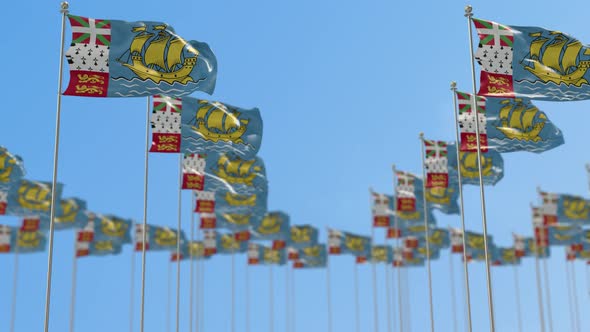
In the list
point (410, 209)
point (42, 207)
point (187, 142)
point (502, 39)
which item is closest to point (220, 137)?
point (187, 142)

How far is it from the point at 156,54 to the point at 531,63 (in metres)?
9.11

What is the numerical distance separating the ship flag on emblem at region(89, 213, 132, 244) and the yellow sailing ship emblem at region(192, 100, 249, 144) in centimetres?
2729

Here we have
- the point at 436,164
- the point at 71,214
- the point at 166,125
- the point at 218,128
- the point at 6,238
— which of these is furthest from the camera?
the point at 6,238

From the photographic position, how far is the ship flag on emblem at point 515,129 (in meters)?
26.8

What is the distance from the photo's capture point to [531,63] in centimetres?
2312

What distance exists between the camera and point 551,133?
2711cm

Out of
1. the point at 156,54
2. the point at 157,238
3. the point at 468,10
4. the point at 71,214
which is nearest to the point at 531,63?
the point at 468,10

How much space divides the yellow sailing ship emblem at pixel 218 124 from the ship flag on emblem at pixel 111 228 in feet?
89.5

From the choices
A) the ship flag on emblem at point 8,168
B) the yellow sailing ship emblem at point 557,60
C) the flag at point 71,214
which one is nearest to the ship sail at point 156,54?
the yellow sailing ship emblem at point 557,60

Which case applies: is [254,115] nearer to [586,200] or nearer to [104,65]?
[104,65]

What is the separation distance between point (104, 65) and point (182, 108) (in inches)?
230

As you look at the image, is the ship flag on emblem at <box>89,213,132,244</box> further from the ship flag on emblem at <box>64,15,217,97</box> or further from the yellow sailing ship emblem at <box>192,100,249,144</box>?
the ship flag on emblem at <box>64,15,217,97</box>

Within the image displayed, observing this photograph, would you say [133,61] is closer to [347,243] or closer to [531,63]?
[531,63]

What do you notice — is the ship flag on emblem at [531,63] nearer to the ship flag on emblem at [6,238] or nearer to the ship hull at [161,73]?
the ship hull at [161,73]
